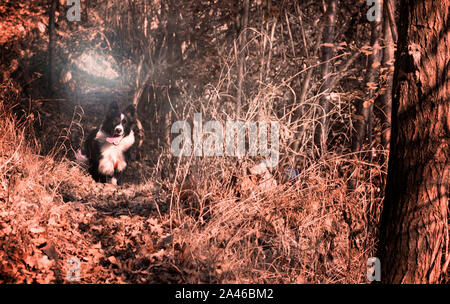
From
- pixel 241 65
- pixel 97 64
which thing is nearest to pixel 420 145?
pixel 241 65

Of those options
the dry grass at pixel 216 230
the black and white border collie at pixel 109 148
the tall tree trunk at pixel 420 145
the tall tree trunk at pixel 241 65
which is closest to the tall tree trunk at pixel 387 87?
the dry grass at pixel 216 230

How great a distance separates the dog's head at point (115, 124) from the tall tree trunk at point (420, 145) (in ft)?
14.1

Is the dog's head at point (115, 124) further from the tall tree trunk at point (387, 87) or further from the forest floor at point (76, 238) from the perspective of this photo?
the tall tree trunk at point (387, 87)

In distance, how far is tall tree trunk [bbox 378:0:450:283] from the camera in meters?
2.45

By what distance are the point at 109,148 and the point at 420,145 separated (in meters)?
4.72

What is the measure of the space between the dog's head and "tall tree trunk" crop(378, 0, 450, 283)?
4.31 m

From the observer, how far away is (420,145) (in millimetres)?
2469

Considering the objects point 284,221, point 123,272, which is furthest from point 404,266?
point 123,272

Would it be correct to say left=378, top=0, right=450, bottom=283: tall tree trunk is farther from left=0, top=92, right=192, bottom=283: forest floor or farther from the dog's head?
the dog's head

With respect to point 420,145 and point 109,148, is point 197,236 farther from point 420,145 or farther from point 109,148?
point 109,148

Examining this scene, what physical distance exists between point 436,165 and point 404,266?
71cm

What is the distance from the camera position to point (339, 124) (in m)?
5.93

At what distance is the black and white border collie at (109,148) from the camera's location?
594cm

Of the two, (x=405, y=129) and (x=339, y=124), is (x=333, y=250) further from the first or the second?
(x=339, y=124)
